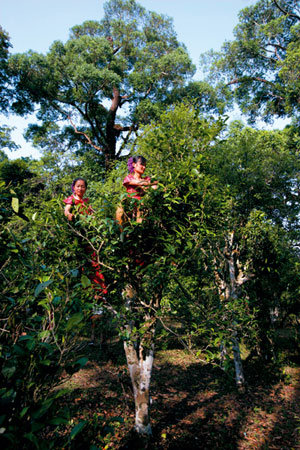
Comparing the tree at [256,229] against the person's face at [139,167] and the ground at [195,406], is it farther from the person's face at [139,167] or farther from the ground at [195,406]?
the person's face at [139,167]

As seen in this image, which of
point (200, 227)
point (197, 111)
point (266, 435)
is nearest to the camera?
point (200, 227)

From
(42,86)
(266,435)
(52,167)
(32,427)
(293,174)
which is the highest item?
(42,86)

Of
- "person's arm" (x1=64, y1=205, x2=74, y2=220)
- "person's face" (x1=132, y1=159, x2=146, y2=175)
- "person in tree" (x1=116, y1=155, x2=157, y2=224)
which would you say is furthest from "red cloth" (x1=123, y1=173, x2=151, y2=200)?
"person's arm" (x1=64, y1=205, x2=74, y2=220)

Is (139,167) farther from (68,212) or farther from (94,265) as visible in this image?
(94,265)

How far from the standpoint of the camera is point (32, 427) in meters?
1.05

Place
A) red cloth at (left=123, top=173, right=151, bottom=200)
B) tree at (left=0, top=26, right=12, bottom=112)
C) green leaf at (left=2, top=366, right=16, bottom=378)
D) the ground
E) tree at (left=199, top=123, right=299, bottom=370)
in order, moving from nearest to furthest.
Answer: green leaf at (left=2, top=366, right=16, bottom=378)
red cloth at (left=123, top=173, right=151, bottom=200)
the ground
tree at (left=199, top=123, right=299, bottom=370)
tree at (left=0, top=26, right=12, bottom=112)

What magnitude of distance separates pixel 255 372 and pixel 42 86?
64.5ft

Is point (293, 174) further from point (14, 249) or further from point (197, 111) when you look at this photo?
point (14, 249)

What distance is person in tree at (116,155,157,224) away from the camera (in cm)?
305

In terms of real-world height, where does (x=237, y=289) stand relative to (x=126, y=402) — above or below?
above

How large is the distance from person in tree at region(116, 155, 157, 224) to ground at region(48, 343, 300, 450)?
3.07m

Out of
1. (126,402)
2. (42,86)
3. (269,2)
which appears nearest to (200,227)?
(126,402)

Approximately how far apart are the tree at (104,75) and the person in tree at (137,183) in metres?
13.1

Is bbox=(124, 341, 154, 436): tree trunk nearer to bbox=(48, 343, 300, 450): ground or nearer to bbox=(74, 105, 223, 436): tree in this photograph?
bbox=(48, 343, 300, 450): ground
